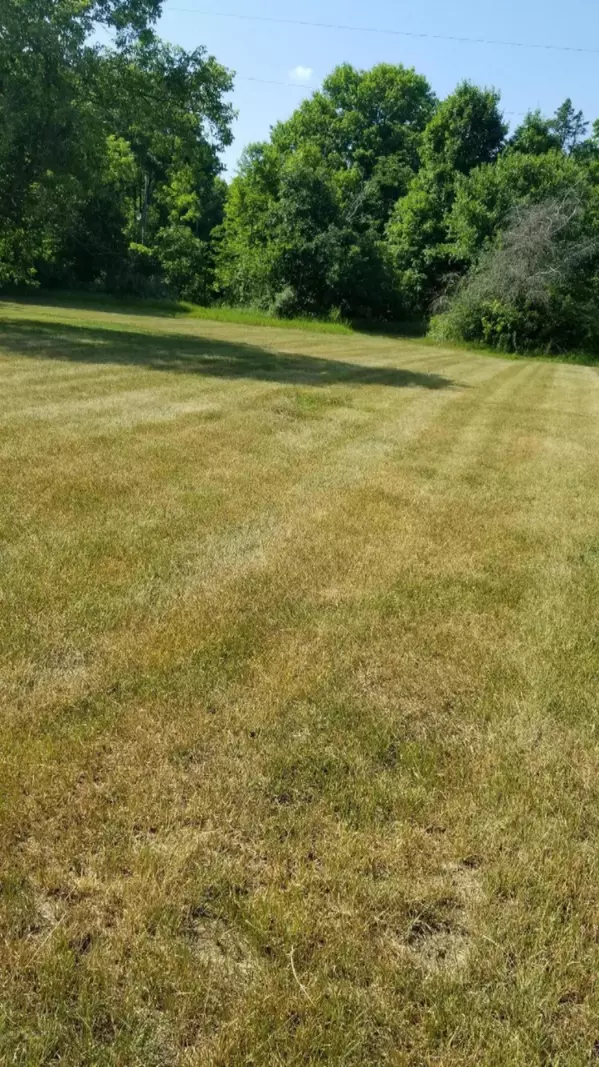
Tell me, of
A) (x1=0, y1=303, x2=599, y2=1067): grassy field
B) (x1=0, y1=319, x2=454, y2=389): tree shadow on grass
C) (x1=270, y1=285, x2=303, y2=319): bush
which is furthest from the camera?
(x1=270, y1=285, x2=303, y2=319): bush

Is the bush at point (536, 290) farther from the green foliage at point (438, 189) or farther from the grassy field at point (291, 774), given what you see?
the grassy field at point (291, 774)

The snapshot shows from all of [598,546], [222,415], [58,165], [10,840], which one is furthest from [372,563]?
[58,165]

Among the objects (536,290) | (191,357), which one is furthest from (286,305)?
(191,357)

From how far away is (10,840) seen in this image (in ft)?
6.73

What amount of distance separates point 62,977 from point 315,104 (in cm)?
5505

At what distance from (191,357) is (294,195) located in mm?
23309

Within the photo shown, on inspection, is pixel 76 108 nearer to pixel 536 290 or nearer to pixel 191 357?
pixel 191 357

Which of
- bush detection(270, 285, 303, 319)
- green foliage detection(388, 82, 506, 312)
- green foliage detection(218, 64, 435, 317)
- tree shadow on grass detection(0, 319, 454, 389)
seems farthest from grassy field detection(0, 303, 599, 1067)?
green foliage detection(388, 82, 506, 312)

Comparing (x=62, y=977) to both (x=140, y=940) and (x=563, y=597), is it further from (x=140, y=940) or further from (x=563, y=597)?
(x=563, y=597)

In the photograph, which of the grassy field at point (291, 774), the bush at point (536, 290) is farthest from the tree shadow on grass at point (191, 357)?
the bush at point (536, 290)

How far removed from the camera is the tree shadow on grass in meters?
12.3

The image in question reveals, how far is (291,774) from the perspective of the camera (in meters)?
2.43

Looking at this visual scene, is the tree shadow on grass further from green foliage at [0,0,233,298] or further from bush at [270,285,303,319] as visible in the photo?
bush at [270,285,303,319]

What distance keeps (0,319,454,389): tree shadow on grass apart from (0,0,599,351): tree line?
123 inches
